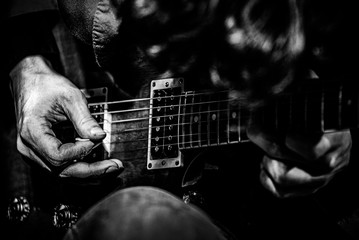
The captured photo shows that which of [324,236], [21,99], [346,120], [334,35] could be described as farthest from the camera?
[21,99]

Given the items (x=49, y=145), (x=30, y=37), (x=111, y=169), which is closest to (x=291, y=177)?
(x=111, y=169)

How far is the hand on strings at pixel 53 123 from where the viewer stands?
1.12 metres

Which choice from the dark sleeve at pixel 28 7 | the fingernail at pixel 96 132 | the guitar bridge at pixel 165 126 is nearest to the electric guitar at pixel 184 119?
the guitar bridge at pixel 165 126

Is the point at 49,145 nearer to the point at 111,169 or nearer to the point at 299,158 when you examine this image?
the point at 111,169

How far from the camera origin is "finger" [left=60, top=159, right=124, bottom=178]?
3.74 ft

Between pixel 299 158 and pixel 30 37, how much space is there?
84 cm

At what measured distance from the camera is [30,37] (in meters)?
1.35

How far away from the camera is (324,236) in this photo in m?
1.04

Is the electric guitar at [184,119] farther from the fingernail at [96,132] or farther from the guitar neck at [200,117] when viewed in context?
the fingernail at [96,132]

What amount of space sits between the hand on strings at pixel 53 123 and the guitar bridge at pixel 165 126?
0.10 meters

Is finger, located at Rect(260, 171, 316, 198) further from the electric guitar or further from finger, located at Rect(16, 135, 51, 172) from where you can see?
finger, located at Rect(16, 135, 51, 172)

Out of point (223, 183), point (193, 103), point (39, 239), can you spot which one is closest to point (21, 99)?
point (39, 239)

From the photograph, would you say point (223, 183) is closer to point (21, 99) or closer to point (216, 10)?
point (216, 10)

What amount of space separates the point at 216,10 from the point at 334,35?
0.83ft
